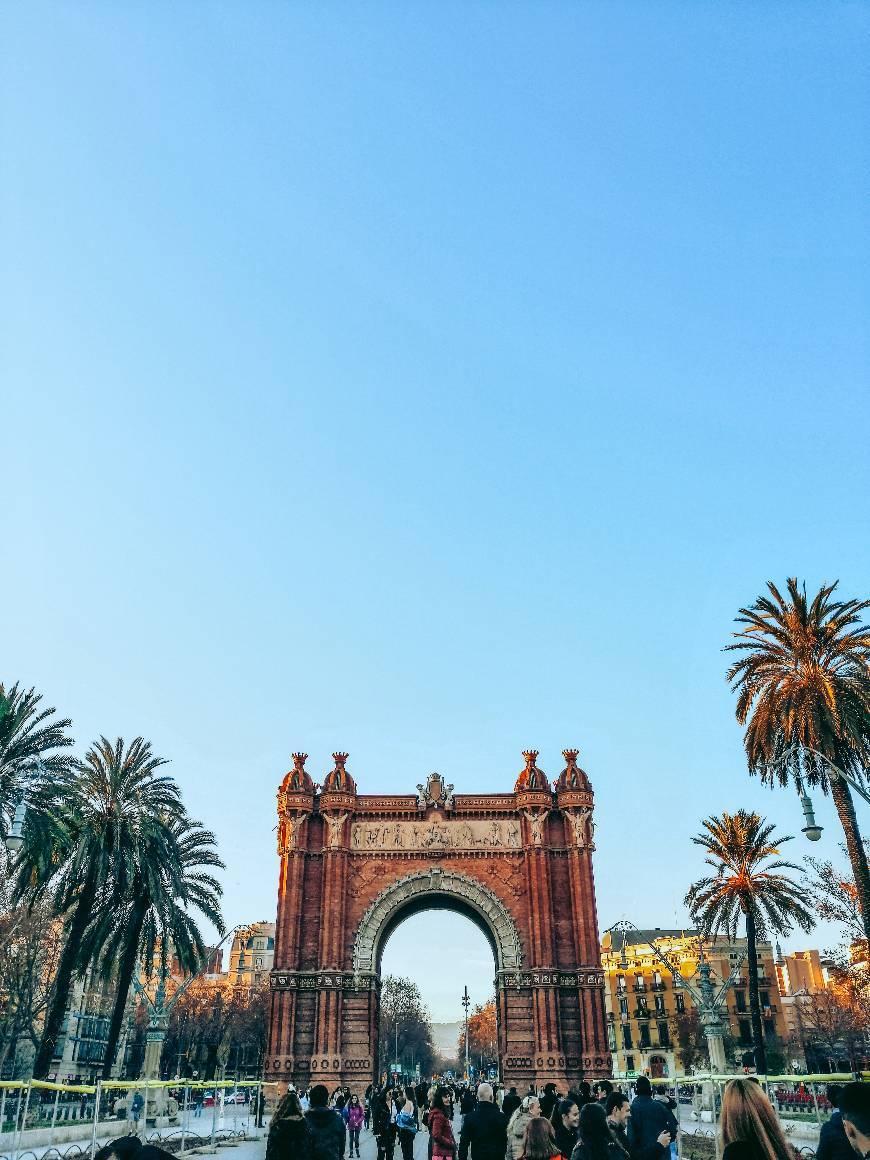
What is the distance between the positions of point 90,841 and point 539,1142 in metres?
27.6

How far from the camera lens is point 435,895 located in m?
41.9

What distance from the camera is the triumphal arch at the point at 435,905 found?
38219 millimetres

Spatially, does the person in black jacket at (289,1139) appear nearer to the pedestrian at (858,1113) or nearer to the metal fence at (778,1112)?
the pedestrian at (858,1113)

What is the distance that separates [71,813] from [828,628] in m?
24.8

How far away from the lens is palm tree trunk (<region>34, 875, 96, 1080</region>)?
28.5 metres

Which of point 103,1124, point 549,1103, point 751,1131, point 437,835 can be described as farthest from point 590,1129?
point 437,835

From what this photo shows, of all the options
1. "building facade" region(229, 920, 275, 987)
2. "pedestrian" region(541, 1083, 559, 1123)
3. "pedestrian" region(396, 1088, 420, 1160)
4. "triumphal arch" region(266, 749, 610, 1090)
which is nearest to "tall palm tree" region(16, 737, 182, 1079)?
"triumphal arch" region(266, 749, 610, 1090)

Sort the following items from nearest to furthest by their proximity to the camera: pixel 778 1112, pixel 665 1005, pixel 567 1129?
pixel 567 1129 → pixel 778 1112 → pixel 665 1005

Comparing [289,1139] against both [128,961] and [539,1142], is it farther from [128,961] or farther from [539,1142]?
[128,961]

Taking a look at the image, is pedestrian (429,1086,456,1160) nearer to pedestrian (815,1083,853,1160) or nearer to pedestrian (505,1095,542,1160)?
pedestrian (505,1095,542,1160)

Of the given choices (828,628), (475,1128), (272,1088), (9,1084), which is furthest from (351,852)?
(475,1128)

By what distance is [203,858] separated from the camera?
37906 mm

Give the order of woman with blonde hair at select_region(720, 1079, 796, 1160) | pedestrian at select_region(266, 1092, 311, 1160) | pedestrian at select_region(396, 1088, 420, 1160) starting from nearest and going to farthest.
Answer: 1. woman with blonde hair at select_region(720, 1079, 796, 1160)
2. pedestrian at select_region(266, 1092, 311, 1160)
3. pedestrian at select_region(396, 1088, 420, 1160)

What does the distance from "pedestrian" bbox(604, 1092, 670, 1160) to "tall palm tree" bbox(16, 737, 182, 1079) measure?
2151 centimetres
